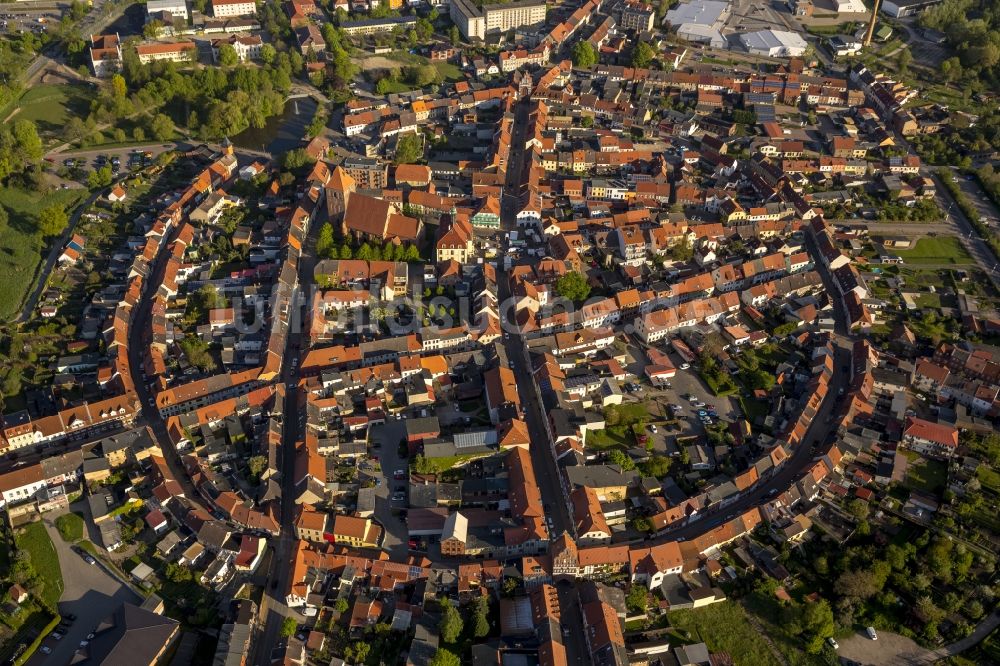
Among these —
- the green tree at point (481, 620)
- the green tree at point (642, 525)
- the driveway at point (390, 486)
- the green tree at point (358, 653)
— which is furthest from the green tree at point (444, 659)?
the green tree at point (642, 525)

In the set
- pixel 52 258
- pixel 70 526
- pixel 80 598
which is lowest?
pixel 80 598

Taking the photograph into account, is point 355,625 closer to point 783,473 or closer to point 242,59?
point 783,473

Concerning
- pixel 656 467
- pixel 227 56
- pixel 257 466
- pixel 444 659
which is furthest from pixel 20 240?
pixel 656 467

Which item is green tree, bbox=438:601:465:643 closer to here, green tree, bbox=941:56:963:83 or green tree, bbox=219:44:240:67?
green tree, bbox=219:44:240:67

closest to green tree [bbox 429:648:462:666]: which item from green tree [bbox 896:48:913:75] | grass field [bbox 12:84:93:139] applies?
grass field [bbox 12:84:93:139]

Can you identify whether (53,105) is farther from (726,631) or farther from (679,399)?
(726,631)

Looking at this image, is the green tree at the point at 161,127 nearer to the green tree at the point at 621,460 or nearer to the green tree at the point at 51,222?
the green tree at the point at 51,222
